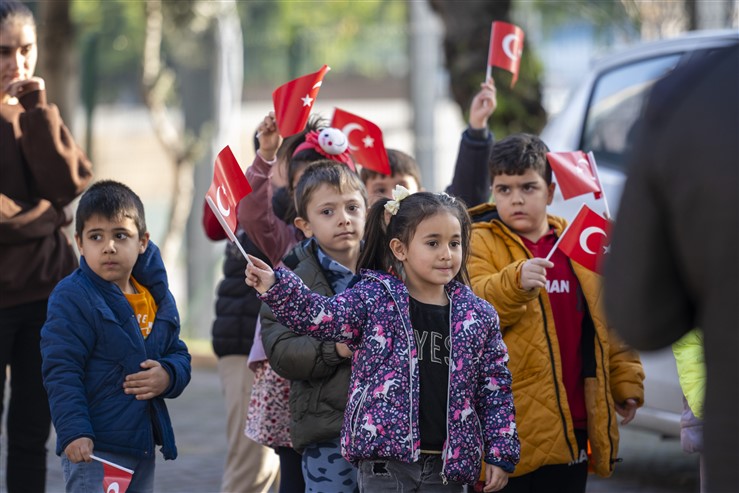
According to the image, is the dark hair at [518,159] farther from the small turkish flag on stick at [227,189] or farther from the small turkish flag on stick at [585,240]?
the small turkish flag on stick at [227,189]

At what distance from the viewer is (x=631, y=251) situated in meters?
2.39

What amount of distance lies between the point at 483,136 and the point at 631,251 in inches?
110

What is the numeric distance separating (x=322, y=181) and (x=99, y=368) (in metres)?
1.02

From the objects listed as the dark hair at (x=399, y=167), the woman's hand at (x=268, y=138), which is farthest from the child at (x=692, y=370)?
the woman's hand at (x=268, y=138)

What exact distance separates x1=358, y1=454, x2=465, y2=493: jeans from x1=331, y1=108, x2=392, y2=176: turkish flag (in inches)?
70.1

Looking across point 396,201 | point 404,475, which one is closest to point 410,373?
point 404,475

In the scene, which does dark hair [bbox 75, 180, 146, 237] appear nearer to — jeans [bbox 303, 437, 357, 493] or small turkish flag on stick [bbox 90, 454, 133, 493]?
small turkish flag on stick [bbox 90, 454, 133, 493]

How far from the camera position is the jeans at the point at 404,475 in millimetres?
3803

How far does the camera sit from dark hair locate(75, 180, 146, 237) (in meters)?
4.24

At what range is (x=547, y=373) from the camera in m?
4.32

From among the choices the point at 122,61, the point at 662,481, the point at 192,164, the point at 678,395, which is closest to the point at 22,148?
the point at 678,395

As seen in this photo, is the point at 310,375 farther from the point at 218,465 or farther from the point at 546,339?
the point at 218,465

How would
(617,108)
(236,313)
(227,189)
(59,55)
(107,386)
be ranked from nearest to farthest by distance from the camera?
(227,189)
(107,386)
(236,313)
(617,108)
(59,55)

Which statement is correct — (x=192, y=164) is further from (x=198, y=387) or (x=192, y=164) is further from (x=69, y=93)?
(x=198, y=387)
